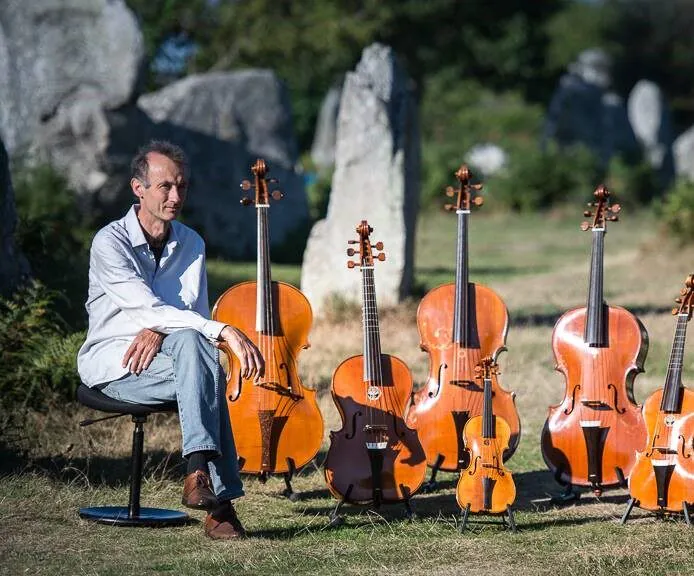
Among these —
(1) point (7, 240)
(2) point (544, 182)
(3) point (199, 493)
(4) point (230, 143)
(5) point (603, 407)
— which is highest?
(2) point (544, 182)

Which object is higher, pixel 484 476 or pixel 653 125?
pixel 653 125

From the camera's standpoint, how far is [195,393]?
4.80 meters

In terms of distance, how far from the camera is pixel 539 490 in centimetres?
610

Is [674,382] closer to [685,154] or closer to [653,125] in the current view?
[653,125]

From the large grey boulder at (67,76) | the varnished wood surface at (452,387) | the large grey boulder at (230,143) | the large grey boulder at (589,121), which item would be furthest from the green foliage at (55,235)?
the large grey boulder at (589,121)

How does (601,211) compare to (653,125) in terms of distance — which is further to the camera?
(653,125)

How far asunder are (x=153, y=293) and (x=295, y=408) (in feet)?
2.78

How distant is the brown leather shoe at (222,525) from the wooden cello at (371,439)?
0.51 meters

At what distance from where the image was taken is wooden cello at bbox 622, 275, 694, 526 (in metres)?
5.27

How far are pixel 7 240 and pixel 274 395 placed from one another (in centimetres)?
241

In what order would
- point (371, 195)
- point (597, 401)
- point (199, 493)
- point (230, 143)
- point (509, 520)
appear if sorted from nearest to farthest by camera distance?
point (199, 493) → point (509, 520) → point (597, 401) → point (371, 195) → point (230, 143)

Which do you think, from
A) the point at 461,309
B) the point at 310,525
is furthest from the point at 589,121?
the point at 310,525

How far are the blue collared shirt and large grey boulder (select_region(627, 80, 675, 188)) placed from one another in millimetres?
22524

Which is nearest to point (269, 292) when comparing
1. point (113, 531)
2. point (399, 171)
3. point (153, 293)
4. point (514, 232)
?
point (153, 293)
